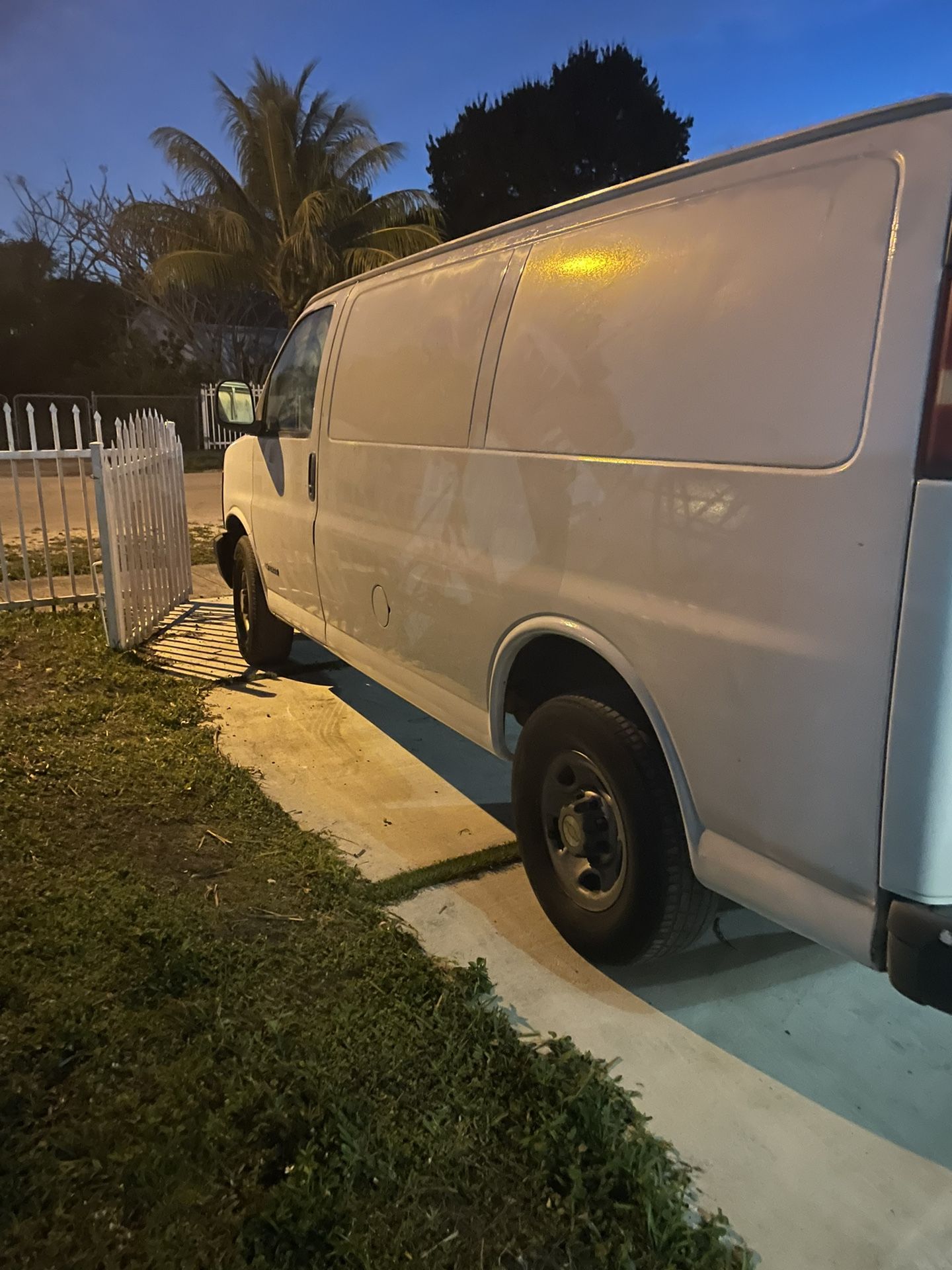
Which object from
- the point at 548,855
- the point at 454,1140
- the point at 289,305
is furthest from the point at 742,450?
the point at 289,305

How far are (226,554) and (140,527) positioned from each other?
0.65m

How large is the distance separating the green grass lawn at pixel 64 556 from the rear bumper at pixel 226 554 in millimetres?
2481

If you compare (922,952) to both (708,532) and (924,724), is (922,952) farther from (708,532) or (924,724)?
(708,532)

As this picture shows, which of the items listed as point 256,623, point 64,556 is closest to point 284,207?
point 64,556

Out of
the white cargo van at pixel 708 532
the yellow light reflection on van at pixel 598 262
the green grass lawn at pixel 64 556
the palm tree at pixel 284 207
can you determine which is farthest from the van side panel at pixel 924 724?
the palm tree at pixel 284 207

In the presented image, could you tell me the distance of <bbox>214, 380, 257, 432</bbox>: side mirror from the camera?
5.07 m

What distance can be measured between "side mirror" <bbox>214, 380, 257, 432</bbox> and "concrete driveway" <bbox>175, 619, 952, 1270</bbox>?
88.9 inches

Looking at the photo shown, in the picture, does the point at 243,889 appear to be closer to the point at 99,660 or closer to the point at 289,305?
the point at 99,660

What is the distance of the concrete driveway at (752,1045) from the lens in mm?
2057

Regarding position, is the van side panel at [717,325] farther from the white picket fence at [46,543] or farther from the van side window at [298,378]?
the white picket fence at [46,543]

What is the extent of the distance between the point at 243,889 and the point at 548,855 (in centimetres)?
115

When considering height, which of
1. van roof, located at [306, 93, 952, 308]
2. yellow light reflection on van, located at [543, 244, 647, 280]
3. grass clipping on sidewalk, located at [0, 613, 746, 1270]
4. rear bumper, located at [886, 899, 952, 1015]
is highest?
van roof, located at [306, 93, 952, 308]

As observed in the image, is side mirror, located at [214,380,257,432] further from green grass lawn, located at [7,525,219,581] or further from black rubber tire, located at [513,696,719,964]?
green grass lawn, located at [7,525,219,581]

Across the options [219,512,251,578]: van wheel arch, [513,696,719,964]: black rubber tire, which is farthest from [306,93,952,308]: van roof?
[219,512,251,578]: van wheel arch
